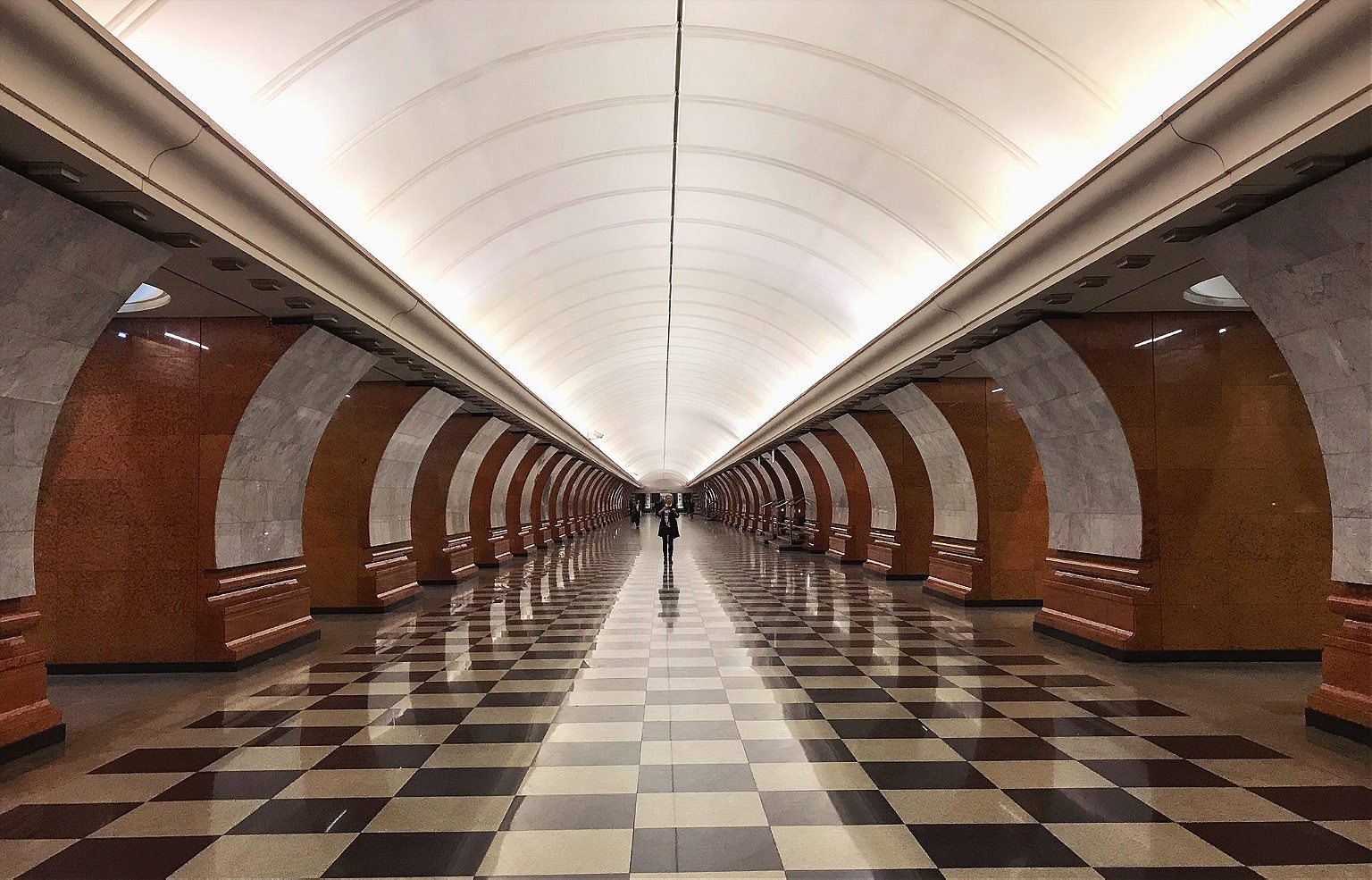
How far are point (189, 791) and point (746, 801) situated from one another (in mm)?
2981

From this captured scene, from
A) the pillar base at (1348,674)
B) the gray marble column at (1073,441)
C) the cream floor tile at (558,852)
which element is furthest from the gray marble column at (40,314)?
the pillar base at (1348,674)

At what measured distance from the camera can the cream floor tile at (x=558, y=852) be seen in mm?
3721

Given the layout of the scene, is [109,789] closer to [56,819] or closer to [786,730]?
[56,819]

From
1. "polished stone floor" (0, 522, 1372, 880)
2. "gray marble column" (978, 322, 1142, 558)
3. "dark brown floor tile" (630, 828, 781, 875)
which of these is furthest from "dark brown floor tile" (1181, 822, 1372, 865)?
"gray marble column" (978, 322, 1142, 558)

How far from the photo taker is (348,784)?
490 centimetres

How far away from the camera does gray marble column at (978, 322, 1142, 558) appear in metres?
9.10

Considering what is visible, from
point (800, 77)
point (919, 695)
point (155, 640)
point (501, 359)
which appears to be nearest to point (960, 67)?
point (800, 77)

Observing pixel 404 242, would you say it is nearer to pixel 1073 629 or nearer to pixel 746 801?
pixel 746 801

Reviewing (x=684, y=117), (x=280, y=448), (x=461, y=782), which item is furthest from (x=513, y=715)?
(x=684, y=117)

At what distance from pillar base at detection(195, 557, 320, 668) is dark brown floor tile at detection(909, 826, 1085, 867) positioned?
7.02 m

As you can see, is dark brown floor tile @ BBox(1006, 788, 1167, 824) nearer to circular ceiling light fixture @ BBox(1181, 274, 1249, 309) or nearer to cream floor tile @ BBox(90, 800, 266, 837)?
cream floor tile @ BBox(90, 800, 266, 837)

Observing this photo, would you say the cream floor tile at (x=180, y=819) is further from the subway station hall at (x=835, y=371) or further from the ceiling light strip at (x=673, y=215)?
the ceiling light strip at (x=673, y=215)

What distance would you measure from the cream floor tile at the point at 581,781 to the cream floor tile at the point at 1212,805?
2666 millimetres

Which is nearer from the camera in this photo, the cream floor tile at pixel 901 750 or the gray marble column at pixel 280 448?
the cream floor tile at pixel 901 750
